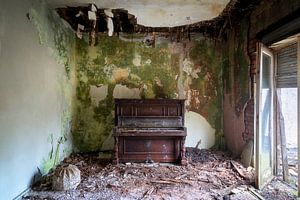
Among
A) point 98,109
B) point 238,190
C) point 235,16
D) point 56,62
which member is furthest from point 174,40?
point 238,190

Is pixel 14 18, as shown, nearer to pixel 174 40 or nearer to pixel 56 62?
pixel 56 62

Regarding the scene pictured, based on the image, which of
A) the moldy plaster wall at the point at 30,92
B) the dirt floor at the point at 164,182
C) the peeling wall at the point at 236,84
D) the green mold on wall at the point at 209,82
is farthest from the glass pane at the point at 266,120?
the moldy plaster wall at the point at 30,92

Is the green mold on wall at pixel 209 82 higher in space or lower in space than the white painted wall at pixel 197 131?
higher

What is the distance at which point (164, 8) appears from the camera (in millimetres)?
4355

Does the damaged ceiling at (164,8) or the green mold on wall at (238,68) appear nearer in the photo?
the damaged ceiling at (164,8)

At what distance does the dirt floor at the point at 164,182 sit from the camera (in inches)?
132

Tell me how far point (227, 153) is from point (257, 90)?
2.25m

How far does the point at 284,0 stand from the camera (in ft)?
10.6

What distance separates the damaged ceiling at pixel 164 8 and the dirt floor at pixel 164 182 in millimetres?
2493

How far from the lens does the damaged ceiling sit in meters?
4.08

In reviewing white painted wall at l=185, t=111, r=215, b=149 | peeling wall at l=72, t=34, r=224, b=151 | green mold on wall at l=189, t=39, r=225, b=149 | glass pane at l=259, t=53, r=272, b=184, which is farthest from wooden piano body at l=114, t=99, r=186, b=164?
glass pane at l=259, t=53, r=272, b=184

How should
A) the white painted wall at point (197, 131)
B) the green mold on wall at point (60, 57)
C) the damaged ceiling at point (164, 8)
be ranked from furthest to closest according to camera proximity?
the white painted wall at point (197, 131)
the damaged ceiling at point (164, 8)
the green mold on wall at point (60, 57)

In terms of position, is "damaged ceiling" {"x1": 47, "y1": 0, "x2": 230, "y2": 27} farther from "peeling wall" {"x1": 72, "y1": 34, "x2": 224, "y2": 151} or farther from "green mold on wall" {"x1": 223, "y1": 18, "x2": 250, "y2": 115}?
"peeling wall" {"x1": 72, "y1": 34, "x2": 224, "y2": 151}

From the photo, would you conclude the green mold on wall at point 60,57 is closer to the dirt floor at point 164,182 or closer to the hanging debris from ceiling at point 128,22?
the hanging debris from ceiling at point 128,22
